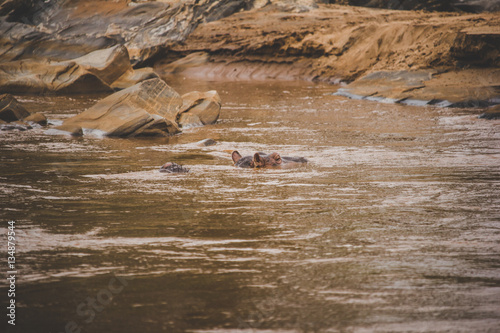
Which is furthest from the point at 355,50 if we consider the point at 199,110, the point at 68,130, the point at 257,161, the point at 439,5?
the point at 257,161

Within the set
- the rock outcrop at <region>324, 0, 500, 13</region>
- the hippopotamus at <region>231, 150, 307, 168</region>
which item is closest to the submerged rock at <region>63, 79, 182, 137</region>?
the hippopotamus at <region>231, 150, 307, 168</region>

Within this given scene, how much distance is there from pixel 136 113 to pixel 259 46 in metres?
14.3

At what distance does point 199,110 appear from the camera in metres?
13.5

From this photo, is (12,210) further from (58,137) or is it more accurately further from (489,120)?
(489,120)

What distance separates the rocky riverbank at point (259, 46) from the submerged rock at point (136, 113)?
6.40m

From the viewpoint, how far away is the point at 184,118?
Result: 519 inches

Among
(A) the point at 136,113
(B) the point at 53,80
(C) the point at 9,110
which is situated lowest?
(B) the point at 53,80

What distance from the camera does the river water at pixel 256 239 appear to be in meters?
3.67

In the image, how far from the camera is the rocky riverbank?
674 inches

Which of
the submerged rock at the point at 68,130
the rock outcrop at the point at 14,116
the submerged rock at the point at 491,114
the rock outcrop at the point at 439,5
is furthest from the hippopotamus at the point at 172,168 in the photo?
the rock outcrop at the point at 439,5

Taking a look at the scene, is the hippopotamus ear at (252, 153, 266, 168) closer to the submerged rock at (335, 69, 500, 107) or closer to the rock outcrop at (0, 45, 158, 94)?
the submerged rock at (335, 69, 500, 107)

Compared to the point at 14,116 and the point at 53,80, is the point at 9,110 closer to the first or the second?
the point at 14,116

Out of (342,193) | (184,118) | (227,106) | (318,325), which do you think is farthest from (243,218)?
(227,106)

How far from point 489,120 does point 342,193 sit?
7008 mm
